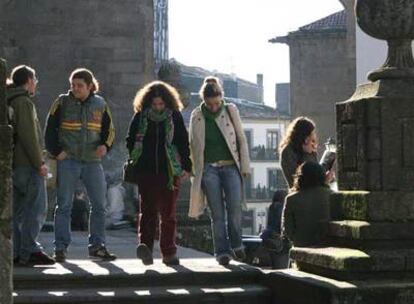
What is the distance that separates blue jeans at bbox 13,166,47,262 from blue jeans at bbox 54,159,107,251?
1.59ft

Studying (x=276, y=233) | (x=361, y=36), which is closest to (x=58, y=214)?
(x=276, y=233)

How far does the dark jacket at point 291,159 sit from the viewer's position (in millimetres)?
9078

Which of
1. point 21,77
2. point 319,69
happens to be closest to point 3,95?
point 21,77

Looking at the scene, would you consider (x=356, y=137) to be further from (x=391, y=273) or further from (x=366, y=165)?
(x=391, y=273)

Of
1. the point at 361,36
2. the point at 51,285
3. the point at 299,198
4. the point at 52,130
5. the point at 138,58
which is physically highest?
the point at 361,36

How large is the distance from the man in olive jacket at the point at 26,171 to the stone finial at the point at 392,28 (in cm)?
280

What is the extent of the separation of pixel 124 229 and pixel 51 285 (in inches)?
281

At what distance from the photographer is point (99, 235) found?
30.8 feet

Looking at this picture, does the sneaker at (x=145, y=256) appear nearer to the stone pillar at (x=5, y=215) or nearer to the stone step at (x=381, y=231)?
the stone step at (x=381, y=231)

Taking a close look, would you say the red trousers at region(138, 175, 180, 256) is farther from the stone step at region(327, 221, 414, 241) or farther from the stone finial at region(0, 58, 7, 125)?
the stone finial at region(0, 58, 7, 125)

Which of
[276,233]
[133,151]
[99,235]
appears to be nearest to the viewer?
[133,151]

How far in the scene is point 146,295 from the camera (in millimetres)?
7391

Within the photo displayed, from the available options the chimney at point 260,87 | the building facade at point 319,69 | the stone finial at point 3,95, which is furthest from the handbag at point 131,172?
the chimney at point 260,87

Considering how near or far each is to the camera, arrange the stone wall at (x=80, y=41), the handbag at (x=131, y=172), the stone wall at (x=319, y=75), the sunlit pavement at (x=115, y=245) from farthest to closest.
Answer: the stone wall at (x=319, y=75), the stone wall at (x=80, y=41), the sunlit pavement at (x=115, y=245), the handbag at (x=131, y=172)
